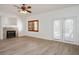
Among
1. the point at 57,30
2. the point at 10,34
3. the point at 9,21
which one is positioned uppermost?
the point at 9,21

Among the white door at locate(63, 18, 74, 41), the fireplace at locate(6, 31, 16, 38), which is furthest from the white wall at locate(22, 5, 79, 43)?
the fireplace at locate(6, 31, 16, 38)

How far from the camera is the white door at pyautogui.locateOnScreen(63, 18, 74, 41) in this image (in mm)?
5719

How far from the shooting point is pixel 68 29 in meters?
5.98

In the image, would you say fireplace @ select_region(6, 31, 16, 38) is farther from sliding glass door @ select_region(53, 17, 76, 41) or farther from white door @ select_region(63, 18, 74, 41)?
white door @ select_region(63, 18, 74, 41)

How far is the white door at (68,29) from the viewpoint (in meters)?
5.72

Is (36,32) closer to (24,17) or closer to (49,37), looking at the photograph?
(49,37)

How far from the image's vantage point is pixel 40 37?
305 inches

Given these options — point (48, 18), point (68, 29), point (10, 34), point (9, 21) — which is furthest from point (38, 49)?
point (9, 21)

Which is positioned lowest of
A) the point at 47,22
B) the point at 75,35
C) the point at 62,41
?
the point at 62,41

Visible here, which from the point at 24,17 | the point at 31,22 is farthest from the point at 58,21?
the point at 24,17

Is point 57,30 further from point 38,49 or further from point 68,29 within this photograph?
point 38,49

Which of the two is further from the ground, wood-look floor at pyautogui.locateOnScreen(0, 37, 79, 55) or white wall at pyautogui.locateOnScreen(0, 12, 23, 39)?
white wall at pyautogui.locateOnScreen(0, 12, 23, 39)

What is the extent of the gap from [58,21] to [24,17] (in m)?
3.94

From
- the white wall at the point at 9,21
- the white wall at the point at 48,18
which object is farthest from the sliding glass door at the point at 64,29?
the white wall at the point at 9,21
